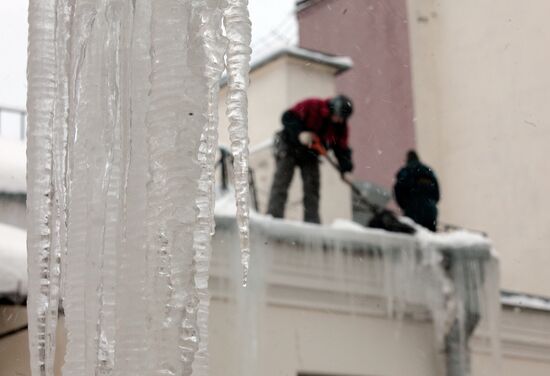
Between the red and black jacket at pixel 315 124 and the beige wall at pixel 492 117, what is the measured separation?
224 centimetres

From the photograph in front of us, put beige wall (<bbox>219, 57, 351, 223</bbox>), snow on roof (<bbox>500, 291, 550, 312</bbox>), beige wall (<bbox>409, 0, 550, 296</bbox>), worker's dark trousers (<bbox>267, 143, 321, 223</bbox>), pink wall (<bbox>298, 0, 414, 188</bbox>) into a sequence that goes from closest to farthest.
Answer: worker's dark trousers (<bbox>267, 143, 321, 223</bbox>) < snow on roof (<bbox>500, 291, 550, 312</bbox>) < beige wall (<bbox>219, 57, 351, 223</bbox>) < beige wall (<bbox>409, 0, 550, 296</bbox>) < pink wall (<bbox>298, 0, 414, 188</bbox>)

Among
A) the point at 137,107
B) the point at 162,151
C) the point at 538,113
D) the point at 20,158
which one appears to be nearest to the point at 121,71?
the point at 137,107

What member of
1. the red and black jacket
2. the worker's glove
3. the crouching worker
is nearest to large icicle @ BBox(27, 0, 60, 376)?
the red and black jacket

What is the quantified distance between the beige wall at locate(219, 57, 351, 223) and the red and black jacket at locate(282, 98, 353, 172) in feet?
2.35

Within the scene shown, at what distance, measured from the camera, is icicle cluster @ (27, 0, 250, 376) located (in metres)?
1.36

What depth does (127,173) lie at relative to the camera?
147 cm

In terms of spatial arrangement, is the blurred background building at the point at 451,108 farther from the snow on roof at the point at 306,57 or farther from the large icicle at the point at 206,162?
the large icicle at the point at 206,162

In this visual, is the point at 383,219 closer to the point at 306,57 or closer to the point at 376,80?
the point at 306,57

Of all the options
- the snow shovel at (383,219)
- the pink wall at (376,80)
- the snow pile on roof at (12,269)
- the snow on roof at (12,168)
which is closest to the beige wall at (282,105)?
the snow shovel at (383,219)

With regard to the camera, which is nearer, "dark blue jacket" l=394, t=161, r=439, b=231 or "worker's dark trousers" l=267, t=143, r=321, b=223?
"worker's dark trousers" l=267, t=143, r=321, b=223

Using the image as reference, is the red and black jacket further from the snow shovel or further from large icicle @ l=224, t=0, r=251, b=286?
large icicle @ l=224, t=0, r=251, b=286

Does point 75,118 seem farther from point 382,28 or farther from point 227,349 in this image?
point 382,28

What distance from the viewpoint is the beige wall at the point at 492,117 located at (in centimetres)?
677

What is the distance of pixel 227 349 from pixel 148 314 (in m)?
2.74
